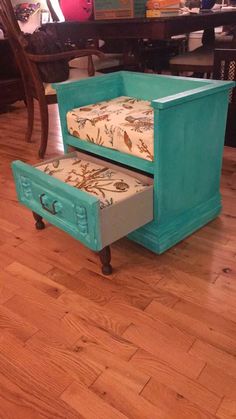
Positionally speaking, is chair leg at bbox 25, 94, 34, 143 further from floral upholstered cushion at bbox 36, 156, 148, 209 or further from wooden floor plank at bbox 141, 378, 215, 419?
wooden floor plank at bbox 141, 378, 215, 419

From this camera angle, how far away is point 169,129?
1116 millimetres

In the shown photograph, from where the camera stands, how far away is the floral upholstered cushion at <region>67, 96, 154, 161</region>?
3.93ft

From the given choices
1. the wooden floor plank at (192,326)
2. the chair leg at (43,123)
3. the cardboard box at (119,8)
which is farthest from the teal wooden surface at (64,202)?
the cardboard box at (119,8)

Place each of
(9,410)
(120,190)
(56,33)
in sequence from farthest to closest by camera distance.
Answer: (56,33) < (120,190) < (9,410)

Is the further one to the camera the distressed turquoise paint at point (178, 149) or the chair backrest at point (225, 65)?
the chair backrest at point (225, 65)

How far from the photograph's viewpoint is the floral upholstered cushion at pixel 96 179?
3.74 feet

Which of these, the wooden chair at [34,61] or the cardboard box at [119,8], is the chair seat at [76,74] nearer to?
the wooden chair at [34,61]

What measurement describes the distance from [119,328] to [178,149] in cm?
60

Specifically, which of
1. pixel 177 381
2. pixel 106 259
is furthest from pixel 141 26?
pixel 177 381

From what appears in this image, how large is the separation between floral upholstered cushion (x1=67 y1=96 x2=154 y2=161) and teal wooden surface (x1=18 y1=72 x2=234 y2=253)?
0.04 meters

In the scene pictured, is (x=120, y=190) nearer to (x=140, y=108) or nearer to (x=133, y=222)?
(x=133, y=222)

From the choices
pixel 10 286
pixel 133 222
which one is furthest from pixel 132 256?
pixel 10 286

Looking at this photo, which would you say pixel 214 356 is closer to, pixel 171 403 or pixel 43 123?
pixel 171 403

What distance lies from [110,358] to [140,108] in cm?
96
